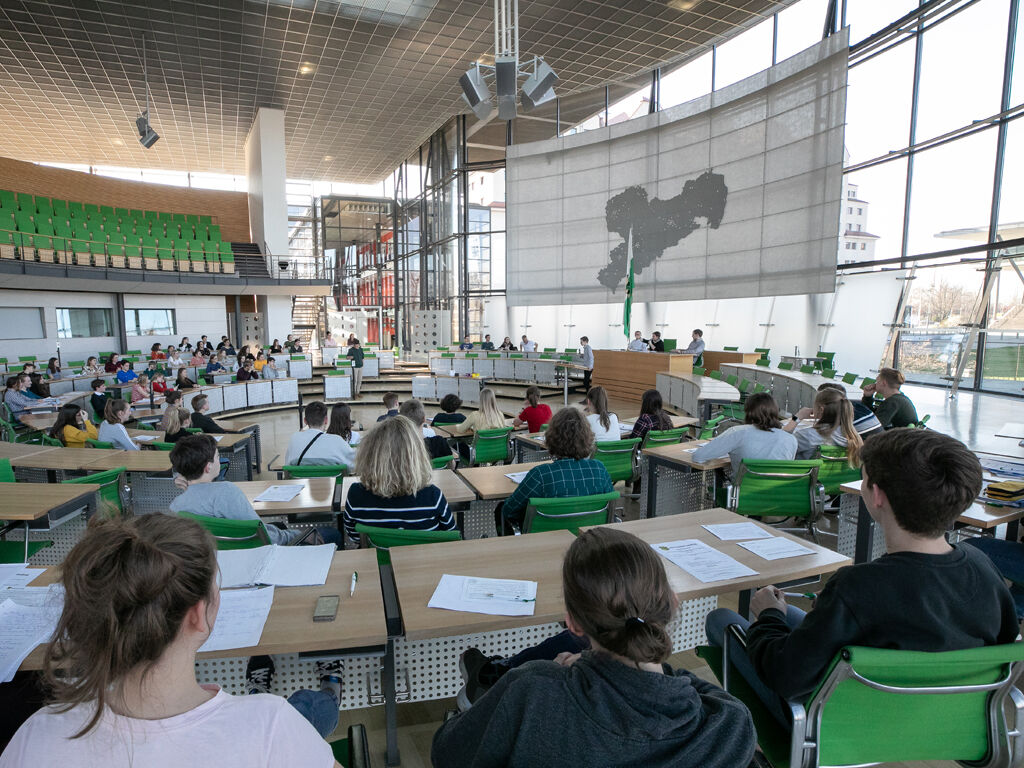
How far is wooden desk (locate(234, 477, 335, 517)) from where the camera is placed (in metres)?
3.08

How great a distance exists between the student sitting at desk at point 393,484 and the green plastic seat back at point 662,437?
2.72 metres

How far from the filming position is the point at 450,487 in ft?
11.4

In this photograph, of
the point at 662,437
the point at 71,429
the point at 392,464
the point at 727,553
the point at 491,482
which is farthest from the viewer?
the point at 71,429

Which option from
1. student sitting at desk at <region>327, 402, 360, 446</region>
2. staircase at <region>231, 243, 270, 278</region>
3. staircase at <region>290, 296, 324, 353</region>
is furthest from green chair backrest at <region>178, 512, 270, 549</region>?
staircase at <region>290, 296, 324, 353</region>

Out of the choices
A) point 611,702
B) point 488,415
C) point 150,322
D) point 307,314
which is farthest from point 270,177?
point 611,702

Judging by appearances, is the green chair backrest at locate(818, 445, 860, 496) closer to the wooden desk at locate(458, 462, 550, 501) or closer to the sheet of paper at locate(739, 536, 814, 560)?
the sheet of paper at locate(739, 536, 814, 560)

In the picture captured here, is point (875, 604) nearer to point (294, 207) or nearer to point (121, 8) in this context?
point (121, 8)

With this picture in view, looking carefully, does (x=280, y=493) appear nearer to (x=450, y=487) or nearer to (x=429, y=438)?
(x=450, y=487)

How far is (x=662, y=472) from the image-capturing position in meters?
4.55

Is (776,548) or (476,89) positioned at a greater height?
(476,89)

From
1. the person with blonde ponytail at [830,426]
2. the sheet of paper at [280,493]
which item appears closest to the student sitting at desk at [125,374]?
the sheet of paper at [280,493]

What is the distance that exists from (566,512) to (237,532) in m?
1.53

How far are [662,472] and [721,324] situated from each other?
11.2 m

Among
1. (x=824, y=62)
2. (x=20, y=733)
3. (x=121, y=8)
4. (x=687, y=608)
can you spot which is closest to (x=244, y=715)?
(x=20, y=733)
